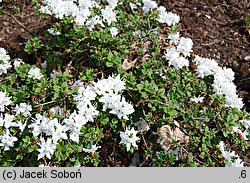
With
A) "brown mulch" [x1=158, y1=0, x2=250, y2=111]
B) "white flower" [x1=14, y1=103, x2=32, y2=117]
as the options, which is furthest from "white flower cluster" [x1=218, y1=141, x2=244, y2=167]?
"white flower" [x1=14, y1=103, x2=32, y2=117]

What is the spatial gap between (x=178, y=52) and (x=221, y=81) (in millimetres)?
428

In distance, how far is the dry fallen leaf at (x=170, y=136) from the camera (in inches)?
130

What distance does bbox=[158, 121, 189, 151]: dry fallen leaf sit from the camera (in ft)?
10.8

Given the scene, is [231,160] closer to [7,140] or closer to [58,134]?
[58,134]

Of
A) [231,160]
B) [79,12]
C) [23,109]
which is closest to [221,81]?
[231,160]

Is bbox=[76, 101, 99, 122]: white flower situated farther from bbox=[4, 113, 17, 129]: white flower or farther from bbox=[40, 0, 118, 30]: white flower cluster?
bbox=[40, 0, 118, 30]: white flower cluster

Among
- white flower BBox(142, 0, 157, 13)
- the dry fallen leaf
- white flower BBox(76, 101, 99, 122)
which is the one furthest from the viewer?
white flower BBox(142, 0, 157, 13)

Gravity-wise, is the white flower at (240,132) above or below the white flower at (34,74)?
below

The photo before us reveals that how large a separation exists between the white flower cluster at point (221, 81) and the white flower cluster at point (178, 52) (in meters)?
0.14

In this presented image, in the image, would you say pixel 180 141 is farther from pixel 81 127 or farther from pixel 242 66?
pixel 242 66

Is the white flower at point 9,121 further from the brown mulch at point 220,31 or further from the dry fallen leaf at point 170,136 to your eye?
the brown mulch at point 220,31

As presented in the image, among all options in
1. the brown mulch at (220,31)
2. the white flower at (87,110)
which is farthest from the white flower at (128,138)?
the brown mulch at (220,31)

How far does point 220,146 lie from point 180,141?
0.32 metres

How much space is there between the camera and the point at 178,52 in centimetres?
350
